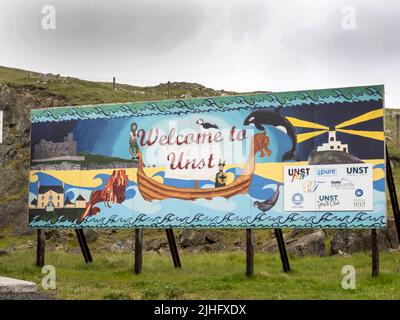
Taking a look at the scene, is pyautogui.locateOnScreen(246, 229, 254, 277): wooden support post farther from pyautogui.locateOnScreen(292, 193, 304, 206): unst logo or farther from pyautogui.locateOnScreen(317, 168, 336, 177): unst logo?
pyautogui.locateOnScreen(317, 168, 336, 177): unst logo

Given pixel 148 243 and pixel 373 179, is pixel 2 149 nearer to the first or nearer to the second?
pixel 148 243

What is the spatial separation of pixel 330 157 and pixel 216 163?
15.5 ft

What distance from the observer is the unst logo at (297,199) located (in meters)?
24.5

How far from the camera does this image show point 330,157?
24219 mm

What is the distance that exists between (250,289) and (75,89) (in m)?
64.6

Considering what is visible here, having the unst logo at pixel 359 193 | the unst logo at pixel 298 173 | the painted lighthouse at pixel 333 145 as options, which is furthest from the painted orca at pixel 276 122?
the unst logo at pixel 359 193

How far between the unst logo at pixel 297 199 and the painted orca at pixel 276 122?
55.9 inches

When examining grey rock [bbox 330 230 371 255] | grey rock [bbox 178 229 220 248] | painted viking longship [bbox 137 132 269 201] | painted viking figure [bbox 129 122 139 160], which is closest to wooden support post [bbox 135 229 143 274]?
painted viking longship [bbox 137 132 269 201]

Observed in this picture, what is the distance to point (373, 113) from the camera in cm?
2373

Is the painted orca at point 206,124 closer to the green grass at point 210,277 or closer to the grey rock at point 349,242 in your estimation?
the green grass at point 210,277

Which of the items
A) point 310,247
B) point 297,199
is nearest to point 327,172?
point 297,199

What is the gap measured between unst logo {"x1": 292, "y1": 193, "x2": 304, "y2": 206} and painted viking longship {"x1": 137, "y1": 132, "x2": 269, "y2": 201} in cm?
195

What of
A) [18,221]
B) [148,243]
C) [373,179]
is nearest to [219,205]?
[373,179]

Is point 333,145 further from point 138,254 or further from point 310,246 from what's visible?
point 310,246
